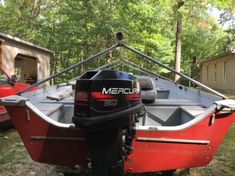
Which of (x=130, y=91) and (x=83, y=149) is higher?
(x=130, y=91)

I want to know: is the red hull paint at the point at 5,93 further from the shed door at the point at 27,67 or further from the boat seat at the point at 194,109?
the shed door at the point at 27,67

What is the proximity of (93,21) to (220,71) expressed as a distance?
38.8 ft

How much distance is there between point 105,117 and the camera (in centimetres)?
279

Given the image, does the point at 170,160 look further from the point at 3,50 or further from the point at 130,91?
the point at 3,50

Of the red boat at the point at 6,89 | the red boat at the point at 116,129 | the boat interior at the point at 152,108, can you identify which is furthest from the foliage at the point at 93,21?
the red boat at the point at 116,129

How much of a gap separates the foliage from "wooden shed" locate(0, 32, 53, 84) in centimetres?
241

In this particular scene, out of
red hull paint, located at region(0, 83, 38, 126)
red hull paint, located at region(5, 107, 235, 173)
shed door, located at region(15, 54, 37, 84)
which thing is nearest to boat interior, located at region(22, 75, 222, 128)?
red hull paint, located at region(5, 107, 235, 173)

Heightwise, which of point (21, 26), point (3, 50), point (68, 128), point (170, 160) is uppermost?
point (21, 26)

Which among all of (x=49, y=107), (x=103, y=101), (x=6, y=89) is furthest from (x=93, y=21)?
(x=103, y=101)

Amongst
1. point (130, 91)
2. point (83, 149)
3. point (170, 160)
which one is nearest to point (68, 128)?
point (83, 149)

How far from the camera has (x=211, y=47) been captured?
34281 millimetres

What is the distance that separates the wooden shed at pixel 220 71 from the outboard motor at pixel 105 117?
2046 cm

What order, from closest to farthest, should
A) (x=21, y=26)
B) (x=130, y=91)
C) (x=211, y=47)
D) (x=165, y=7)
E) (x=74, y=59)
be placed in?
(x=130, y=91) → (x=165, y=7) → (x=21, y=26) → (x=74, y=59) → (x=211, y=47)

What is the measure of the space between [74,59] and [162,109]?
66.2 ft
